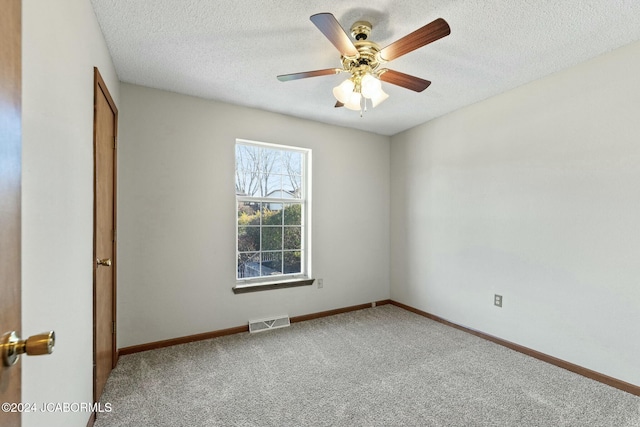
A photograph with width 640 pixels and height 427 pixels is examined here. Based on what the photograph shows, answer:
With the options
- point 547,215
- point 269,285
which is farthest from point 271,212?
point 547,215

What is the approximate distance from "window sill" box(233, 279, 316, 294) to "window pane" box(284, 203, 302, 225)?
71cm

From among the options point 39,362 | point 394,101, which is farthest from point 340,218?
point 39,362

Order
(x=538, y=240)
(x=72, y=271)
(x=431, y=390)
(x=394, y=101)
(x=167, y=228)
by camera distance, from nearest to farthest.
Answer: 1. (x=72, y=271)
2. (x=431, y=390)
3. (x=538, y=240)
4. (x=167, y=228)
5. (x=394, y=101)

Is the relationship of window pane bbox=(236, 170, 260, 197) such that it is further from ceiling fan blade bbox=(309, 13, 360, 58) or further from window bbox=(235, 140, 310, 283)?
ceiling fan blade bbox=(309, 13, 360, 58)

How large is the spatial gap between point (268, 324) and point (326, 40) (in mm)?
2782

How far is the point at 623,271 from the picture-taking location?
2.12m

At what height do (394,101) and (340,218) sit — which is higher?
(394,101)

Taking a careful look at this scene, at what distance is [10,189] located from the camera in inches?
27.1

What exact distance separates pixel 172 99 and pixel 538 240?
3.61 m

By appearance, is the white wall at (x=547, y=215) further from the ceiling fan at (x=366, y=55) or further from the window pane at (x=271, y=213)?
the window pane at (x=271, y=213)

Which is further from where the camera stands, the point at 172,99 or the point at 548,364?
the point at 172,99

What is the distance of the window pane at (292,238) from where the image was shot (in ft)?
11.8

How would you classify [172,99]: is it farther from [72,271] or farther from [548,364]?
[548,364]

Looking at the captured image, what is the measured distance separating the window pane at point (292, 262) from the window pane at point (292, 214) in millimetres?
382
